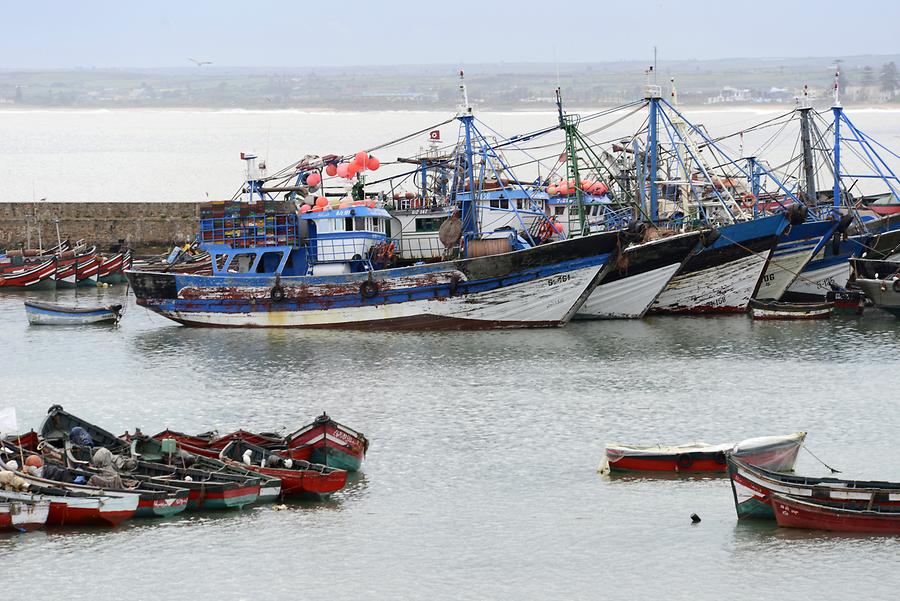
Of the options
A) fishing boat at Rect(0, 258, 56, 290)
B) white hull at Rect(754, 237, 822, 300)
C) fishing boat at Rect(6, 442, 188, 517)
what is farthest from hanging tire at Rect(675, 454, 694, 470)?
fishing boat at Rect(0, 258, 56, 290)

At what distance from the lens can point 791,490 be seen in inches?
931

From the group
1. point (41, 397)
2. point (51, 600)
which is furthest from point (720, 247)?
point (51, 600)

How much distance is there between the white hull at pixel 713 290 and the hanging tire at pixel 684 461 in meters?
18.2

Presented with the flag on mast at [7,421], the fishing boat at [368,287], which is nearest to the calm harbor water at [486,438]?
the fishing boat at [368,287]

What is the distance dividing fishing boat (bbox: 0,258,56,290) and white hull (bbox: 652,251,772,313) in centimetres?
2208

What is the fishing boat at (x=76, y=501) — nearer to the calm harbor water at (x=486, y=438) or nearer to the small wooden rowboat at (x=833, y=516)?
the calm harbor water at (x=486, y=438)

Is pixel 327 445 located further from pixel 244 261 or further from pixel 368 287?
pixel 244 261

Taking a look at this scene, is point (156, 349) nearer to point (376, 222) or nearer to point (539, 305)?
point (376, 222)

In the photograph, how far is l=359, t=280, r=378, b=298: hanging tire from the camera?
42750mm

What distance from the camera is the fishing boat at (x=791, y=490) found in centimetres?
2336

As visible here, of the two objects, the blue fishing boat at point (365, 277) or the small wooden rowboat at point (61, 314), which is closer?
the blue fishing boat at point (365, 277)

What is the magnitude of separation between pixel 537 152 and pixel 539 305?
10194 centimetres

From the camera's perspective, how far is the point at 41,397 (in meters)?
34.9

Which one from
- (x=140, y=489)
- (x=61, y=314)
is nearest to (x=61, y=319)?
(x=61, y=314)
